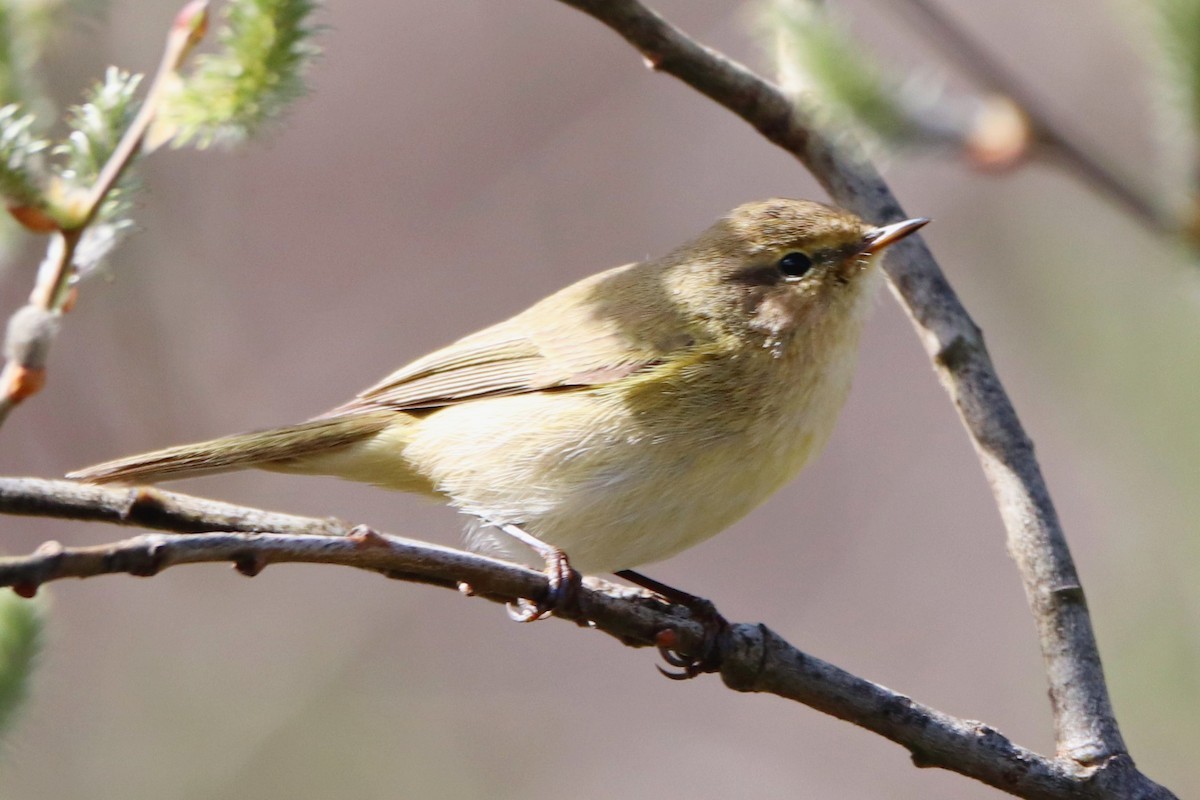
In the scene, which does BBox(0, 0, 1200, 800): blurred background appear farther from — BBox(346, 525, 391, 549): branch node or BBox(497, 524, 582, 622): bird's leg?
BBox(346, 525, 391, 549): branch node

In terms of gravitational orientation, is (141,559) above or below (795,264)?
below

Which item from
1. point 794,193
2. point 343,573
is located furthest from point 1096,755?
point 794,193

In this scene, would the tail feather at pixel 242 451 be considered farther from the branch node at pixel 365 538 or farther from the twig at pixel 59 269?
the branch node at pixel 365 538


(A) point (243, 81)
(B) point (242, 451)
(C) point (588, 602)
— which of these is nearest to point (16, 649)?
(A) point (243, 81)

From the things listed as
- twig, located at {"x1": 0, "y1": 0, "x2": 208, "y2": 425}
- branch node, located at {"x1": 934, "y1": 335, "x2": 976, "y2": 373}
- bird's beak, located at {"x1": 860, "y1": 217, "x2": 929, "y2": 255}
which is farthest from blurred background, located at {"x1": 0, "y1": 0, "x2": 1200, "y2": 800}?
twig, located at {"x1": 0, "y1": 0, "x2": 208, "y2": 425}

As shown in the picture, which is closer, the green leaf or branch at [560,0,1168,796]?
the green leaf

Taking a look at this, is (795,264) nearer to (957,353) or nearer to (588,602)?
(957,353)

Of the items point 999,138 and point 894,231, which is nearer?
point 999,138
